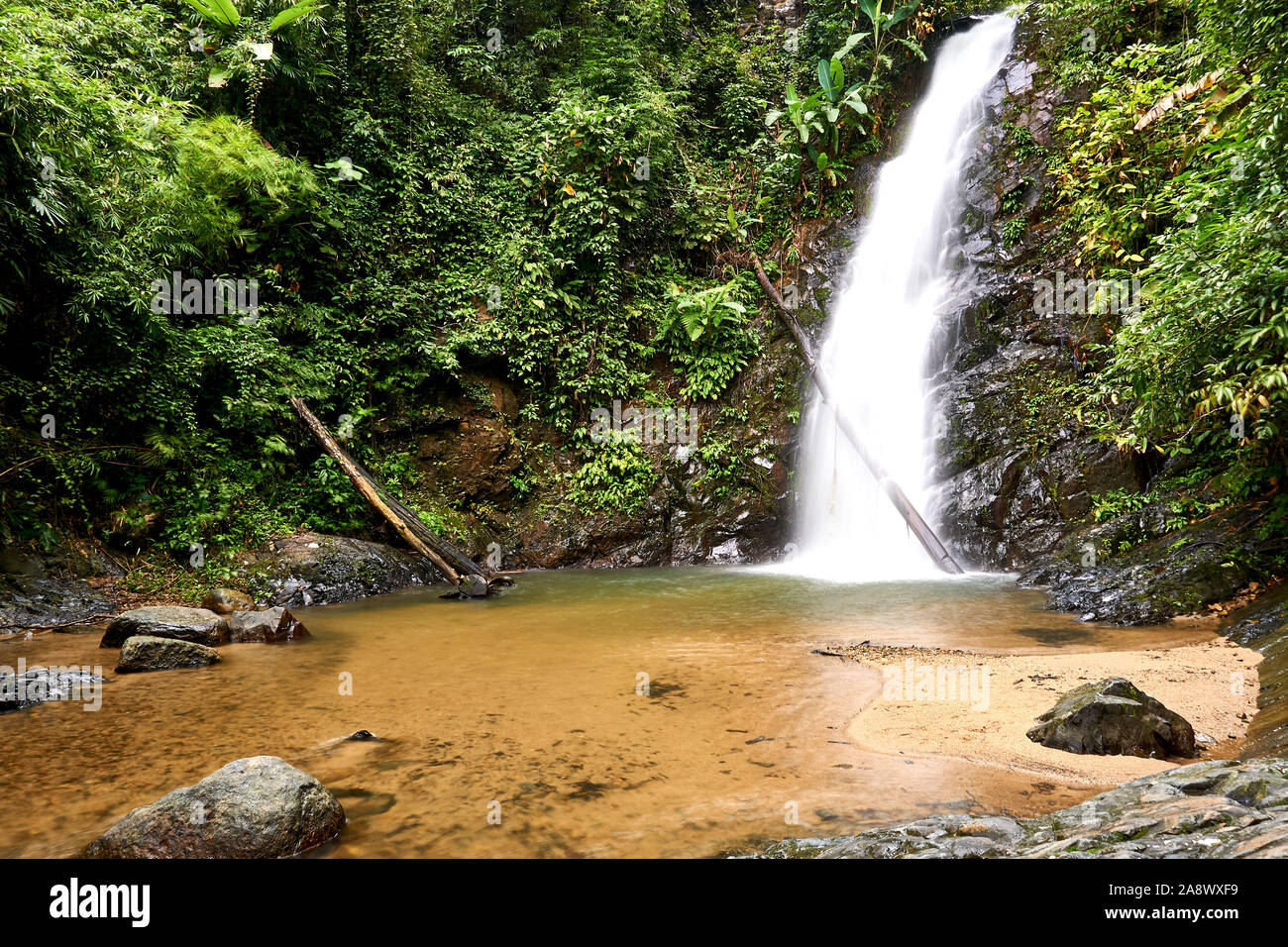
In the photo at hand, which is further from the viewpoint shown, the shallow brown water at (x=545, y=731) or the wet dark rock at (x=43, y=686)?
the wet dark rock at (x=43, y=686)

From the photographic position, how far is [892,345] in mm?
12633

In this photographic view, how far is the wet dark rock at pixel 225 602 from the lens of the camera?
26.5 ft

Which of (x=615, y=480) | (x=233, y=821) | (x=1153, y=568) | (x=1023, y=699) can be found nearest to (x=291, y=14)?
(x=615, y=480)

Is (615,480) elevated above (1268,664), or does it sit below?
above

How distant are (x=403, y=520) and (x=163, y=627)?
426 cm

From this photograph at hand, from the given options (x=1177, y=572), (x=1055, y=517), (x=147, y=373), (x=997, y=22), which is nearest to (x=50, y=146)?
(x=147, y=373)

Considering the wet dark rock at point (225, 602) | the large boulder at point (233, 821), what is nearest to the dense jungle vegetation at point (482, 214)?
the wet dark rock at point (225, 602)

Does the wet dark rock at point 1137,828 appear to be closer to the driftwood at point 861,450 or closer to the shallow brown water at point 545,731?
the shallow brown water at point 545,731

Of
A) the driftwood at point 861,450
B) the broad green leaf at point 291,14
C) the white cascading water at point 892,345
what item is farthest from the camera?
the white cascading water at point 892,345

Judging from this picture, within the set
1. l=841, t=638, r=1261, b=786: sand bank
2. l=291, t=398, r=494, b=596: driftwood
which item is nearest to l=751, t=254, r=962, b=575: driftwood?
l=841, t=638, r=1261, b=786: sand bank

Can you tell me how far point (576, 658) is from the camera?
19.6 ft

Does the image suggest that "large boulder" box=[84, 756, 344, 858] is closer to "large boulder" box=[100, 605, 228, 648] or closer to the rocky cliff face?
"large boulder" box=[100, 605, 228, 648]

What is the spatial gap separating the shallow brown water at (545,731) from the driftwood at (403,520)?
226cm

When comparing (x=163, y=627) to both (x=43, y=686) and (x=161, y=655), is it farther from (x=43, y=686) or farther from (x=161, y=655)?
(x=43, y=686)
